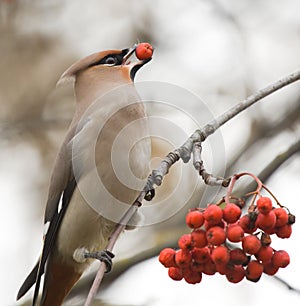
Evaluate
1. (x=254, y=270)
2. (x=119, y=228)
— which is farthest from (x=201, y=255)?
(x=119, y=228)

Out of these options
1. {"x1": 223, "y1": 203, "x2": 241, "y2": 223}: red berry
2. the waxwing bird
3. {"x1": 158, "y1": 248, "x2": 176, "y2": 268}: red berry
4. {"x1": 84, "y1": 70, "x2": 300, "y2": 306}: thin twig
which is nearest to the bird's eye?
the waxwing bird

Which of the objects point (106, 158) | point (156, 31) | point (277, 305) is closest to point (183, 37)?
point (156, 31)

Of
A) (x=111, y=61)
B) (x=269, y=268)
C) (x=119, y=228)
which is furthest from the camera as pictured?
(x=111, y=61)

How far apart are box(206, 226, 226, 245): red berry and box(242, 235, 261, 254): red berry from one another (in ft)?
0.18

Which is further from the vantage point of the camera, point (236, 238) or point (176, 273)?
point (176, 273)

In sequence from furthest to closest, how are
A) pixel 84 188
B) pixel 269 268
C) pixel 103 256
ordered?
pixel 84 188 < pixel 103 256 < pixel 269 268

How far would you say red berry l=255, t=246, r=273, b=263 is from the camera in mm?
2059

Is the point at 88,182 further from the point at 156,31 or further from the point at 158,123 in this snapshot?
the point at 156,31

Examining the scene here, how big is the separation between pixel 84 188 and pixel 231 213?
105cm

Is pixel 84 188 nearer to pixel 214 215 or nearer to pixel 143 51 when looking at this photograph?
pixel 143 51

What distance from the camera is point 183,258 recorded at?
83.9 inches

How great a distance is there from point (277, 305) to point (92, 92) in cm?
177

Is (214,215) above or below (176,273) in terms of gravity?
above

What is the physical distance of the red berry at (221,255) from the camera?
203 cm
